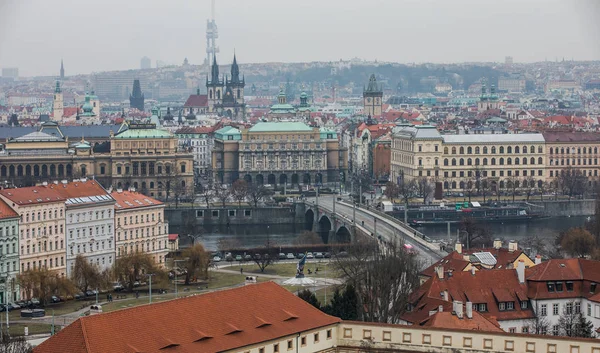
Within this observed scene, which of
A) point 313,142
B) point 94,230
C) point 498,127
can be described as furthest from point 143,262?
point 498,127

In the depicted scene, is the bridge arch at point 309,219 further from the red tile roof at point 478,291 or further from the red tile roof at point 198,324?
the red tile roof at point 198,324

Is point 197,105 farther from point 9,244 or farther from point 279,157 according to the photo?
point 9,244

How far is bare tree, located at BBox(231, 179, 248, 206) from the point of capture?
9066 cm

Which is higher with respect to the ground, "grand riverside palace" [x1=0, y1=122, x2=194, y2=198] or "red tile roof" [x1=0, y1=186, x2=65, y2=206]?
"red tile roof" [x1=0, y1=186, x2=65, y2=206]

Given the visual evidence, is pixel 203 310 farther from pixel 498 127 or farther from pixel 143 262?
pixel 498 127

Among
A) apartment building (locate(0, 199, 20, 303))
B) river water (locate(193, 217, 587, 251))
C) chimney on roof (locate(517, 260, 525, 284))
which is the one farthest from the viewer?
river water (locate(193, 217, 587, 251))

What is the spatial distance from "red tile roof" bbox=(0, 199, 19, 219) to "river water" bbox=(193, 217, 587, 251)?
18.6 meters

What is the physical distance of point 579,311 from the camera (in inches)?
1531

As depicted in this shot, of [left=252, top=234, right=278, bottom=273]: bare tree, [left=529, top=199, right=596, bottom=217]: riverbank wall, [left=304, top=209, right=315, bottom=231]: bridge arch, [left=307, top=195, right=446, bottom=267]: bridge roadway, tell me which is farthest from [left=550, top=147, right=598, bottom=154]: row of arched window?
[left=252, top=234, right=278, bottom=273]: bare tree

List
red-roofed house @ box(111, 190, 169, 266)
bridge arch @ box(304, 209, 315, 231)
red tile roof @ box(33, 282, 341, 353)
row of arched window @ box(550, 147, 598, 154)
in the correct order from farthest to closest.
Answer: row of arched window @ box(550, 147, 598, 154), bridge arch @ box(304, 209, 315, 231), red-roofed house @ box(111, 190, 169, 266), red tile roof @ box(33, 282, 341, 353)

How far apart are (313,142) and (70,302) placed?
5974 cm

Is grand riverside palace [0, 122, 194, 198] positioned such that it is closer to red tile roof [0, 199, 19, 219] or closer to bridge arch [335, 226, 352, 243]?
bridge arch [335, 226, 352, 243]

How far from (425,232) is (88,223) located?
26.0m

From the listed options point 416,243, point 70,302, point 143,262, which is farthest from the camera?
point 416,243
